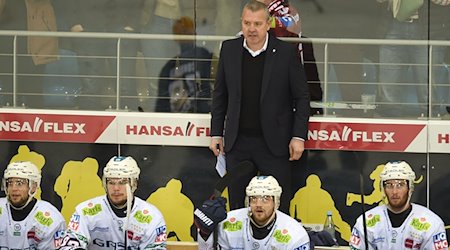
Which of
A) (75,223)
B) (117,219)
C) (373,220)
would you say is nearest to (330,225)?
(373,220)

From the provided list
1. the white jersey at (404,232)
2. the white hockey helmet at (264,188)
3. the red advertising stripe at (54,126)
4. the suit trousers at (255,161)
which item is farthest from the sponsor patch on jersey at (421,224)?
the red advertising stripe at (54,126)

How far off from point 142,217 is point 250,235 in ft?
2.17

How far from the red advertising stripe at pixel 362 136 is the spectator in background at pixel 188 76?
767 millimetres

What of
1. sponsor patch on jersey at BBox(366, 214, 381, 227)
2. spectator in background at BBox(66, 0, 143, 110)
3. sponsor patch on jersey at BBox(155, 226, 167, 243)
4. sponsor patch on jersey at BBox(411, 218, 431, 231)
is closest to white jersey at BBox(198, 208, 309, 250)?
sponsor patch on jersey at BBox(155, 226, 167, 243)

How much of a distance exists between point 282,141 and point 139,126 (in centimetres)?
105

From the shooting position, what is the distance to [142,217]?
33.0 ft

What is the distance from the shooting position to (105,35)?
11.0 meters

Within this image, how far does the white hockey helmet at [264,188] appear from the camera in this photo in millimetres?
9836

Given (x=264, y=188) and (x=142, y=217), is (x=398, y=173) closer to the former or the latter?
(x=264, y=188)

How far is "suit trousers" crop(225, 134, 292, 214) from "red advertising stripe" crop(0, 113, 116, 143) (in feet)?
3.42

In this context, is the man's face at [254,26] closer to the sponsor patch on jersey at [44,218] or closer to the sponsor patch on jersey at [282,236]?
the sponsor patch on jersey at [282,236]

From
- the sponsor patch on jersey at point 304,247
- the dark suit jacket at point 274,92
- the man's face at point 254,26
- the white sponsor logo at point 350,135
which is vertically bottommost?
the sponsor patch on jersey at point 304,247

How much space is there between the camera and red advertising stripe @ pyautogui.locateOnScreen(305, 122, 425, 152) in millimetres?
10750

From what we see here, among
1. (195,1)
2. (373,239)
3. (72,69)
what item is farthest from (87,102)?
(373,239)
